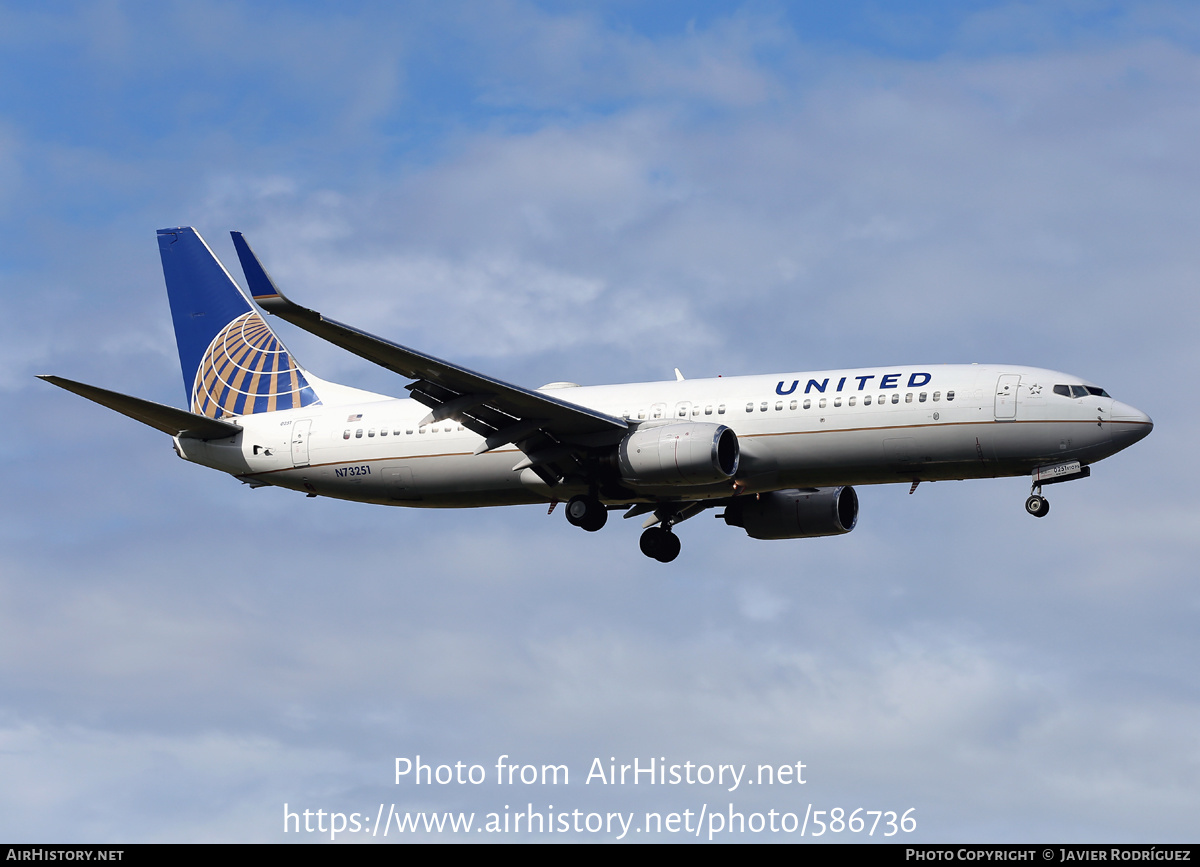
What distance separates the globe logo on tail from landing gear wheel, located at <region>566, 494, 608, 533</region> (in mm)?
10327

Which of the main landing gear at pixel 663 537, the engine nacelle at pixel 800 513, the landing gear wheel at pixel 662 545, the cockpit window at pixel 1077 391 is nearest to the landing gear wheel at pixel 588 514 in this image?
the main landing gear at pixel 663 537

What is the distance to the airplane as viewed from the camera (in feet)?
134

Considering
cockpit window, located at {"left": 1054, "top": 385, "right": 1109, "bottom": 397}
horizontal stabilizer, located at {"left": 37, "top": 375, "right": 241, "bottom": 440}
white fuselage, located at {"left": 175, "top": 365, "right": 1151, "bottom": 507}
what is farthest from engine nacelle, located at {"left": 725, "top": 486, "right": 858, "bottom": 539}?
horizontal stabilizer, located at {"left": 37, "top": 375, "right": 241, "bottom": 440}

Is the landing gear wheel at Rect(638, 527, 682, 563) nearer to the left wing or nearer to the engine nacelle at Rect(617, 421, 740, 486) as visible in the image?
the left wing

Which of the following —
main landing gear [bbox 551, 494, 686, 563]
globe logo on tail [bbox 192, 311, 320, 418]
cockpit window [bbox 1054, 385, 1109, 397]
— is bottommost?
cockpit window [bbox 1054, 385, 1109, 397]

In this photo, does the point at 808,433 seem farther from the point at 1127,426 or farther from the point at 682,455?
the point at 1127,426

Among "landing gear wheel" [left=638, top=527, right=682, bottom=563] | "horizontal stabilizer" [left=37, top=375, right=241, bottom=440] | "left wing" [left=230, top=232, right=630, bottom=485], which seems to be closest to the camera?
"left wing" [left=230, top=232, right=630, bottom=485]

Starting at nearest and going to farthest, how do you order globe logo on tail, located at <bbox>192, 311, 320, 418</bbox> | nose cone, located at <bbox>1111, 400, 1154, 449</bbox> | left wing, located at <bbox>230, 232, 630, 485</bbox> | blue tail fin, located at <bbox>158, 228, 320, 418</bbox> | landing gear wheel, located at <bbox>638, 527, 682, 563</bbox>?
1. left wing, located at <bbox>230, 232, 630, 485</bbox>
2. nose cone, located at <bbox>1111, 400, 1154, 449</bbox>
3. landing gear wheel, located at <bbox>638, 527, 682, 563</bbox>
4. globe logo on tail, located at <bbox>192, 311, 320, 418</bbox>
5. blue tail fin, located at <bbox>158, 228, 320, 418</bbox>

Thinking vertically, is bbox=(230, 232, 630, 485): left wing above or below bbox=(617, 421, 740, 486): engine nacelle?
above

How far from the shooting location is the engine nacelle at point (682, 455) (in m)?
41.6

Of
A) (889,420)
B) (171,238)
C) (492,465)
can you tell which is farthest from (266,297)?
(171,238)

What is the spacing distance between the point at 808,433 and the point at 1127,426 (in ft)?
26.8

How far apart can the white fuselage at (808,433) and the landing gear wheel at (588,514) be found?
61cm

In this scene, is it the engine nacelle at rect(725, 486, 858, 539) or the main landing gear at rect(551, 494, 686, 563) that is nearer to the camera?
the engine nacelle at rect(725, 486, 858, 539)
